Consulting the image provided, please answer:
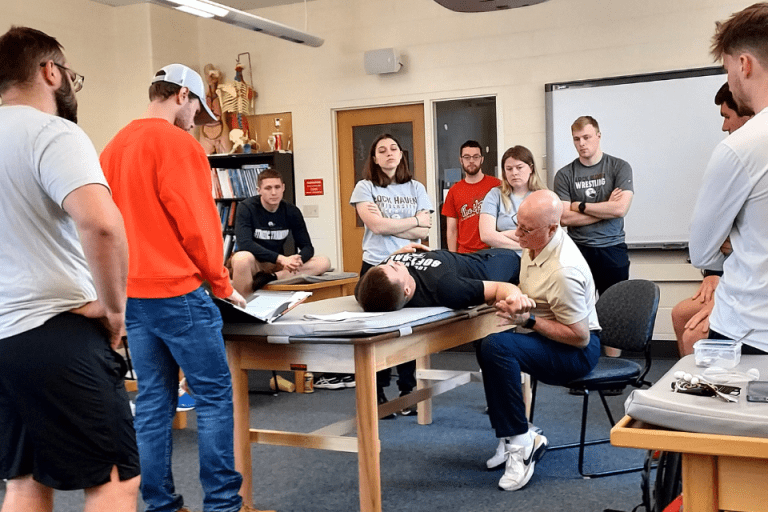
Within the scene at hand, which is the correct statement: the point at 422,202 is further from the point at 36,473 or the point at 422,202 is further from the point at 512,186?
the point at 36,473

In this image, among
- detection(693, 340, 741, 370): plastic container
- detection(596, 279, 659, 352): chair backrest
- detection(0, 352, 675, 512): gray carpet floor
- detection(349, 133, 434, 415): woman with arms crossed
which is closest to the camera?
A: detection(693, 340, 741, 370): plastic container

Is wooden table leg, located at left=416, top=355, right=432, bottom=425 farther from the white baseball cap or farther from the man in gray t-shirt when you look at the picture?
the white baseball cap

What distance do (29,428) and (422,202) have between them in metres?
2.81

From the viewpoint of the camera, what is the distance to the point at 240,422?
2.90 meters

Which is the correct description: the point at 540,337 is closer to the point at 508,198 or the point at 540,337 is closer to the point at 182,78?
the point at 508,198

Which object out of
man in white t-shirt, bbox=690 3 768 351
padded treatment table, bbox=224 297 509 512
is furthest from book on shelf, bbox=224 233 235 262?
man in white t-shirt, bbox=690 3 768 351

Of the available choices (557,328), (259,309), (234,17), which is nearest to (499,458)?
(557,328)

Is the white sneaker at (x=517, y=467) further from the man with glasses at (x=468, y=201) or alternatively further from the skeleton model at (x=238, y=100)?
the skeleton model at (x=238, y=100)

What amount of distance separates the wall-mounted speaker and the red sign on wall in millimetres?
1048

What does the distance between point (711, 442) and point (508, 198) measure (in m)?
3.19

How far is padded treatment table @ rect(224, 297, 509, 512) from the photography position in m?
2.62

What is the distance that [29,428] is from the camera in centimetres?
171

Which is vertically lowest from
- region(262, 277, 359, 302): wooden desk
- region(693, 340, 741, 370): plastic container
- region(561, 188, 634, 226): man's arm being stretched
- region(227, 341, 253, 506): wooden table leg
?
region(227, 341, 253, 506): wooden table leg

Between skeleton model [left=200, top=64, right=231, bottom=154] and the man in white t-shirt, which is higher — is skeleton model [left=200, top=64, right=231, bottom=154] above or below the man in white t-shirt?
above
